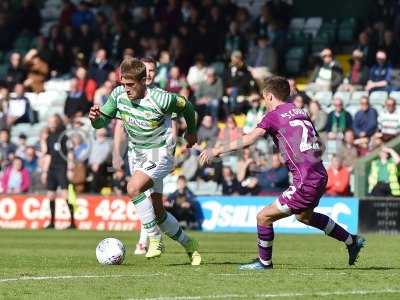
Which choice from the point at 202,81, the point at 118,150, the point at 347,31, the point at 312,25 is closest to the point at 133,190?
the point at 118,150

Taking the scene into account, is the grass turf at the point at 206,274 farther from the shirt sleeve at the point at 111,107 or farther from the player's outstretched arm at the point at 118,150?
the shirt sleeve at the point at 111,107

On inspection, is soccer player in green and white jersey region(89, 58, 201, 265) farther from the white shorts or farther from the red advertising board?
the red advertising board

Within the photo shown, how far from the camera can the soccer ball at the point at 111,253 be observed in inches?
517

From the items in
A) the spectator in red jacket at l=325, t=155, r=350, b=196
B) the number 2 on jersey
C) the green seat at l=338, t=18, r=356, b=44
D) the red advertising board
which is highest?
the green seat at l=338, t=18, r=356, b=44

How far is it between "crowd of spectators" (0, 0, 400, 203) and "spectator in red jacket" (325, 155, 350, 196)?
0.02 metres

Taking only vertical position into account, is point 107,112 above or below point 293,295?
above

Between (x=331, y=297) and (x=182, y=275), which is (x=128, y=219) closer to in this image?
(x=182, y=275)

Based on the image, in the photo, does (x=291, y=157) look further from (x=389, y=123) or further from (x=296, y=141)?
(x=389, y=123)

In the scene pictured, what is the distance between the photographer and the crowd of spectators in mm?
24812

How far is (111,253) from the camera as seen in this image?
13133 mm

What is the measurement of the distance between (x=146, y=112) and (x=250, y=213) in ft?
37.1

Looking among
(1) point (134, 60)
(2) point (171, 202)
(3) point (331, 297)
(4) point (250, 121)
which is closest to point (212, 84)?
(4) point (250, 121)

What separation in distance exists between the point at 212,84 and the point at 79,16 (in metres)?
7.09

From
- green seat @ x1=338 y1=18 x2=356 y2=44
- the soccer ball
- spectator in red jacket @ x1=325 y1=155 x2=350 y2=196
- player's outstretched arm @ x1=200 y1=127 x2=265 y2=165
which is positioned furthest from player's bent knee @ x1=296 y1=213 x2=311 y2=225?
green seat @ x1=338 y1=18 x2=356 y2=44
